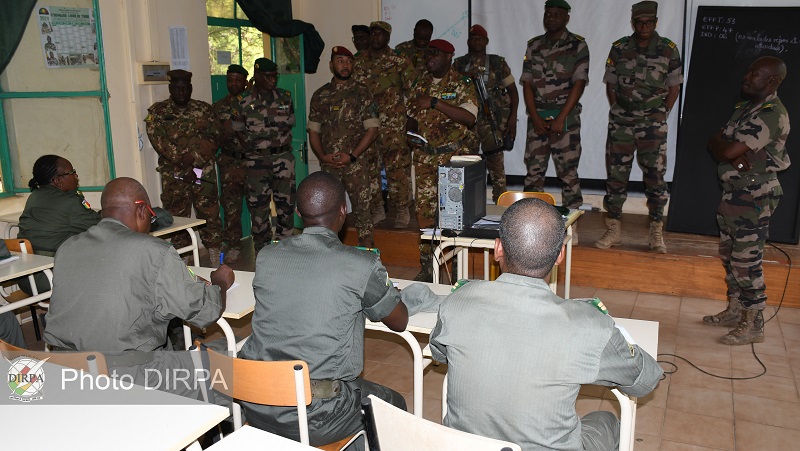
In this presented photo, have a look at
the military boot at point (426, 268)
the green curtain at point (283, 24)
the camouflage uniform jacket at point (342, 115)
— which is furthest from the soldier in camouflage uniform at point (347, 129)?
the green curtain at point (283, 24)

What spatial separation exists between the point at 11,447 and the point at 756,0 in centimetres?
639

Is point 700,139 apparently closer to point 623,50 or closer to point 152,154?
point 623,50

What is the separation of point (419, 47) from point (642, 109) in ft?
7.87

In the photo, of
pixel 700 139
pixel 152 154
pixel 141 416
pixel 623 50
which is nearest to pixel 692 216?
pixel 700 139

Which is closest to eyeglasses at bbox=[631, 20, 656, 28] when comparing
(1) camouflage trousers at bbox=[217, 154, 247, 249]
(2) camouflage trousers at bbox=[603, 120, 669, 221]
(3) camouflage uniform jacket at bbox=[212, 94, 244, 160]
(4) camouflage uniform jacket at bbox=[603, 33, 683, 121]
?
(4) camouflage uniform jacket at bbox=[603, 33, 683, 121]

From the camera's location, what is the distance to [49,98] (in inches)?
201

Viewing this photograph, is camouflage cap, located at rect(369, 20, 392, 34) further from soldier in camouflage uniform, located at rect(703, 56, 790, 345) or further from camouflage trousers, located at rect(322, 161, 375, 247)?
soldier in camouflage uniform, located at rect(703, 56, 790, 345)

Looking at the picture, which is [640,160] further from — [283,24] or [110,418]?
[110,418]

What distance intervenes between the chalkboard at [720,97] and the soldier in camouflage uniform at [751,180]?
1462 millimetres

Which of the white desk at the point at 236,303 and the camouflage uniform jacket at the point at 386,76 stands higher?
the camouflage uniform jacket at the point at 386,76

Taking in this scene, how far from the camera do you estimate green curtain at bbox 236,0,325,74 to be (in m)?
6.50

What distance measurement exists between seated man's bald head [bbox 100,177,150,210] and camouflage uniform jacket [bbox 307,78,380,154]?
10.6 feet

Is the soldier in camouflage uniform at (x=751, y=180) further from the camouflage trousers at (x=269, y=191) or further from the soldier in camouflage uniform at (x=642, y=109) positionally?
the camouflage trousers at (x=269, y=191)

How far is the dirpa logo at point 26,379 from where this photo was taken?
1.81m
